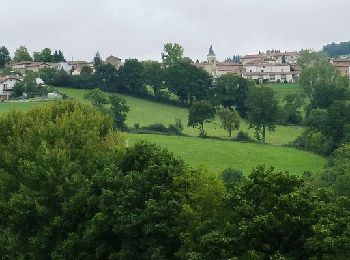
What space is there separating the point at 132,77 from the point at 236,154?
35558 millimetres

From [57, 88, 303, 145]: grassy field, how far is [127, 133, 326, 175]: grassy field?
6.33 meters

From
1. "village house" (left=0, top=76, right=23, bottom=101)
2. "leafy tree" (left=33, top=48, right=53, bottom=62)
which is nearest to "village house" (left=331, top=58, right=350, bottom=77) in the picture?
"leafy tree" (left=33, top=48, right=53, bottom=62)

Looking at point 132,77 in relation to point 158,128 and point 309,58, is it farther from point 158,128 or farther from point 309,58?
point 309,58

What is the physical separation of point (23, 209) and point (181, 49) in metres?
82.4

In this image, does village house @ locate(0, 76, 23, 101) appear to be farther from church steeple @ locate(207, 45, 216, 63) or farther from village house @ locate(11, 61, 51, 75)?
church steeple @ locate(207, 45, 216, 63)

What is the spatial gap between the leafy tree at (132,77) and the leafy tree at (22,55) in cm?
4102

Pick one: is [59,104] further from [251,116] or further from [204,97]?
[204,97]

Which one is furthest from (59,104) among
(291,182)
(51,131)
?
(291,182)

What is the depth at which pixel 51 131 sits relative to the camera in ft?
101

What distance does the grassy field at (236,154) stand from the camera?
175 feet

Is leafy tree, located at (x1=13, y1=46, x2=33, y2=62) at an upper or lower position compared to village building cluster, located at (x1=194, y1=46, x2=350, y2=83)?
upper

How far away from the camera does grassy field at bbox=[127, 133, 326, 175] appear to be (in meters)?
53.4

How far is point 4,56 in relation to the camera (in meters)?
115

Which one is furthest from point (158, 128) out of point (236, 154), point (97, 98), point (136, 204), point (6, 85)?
point (136, 204)
